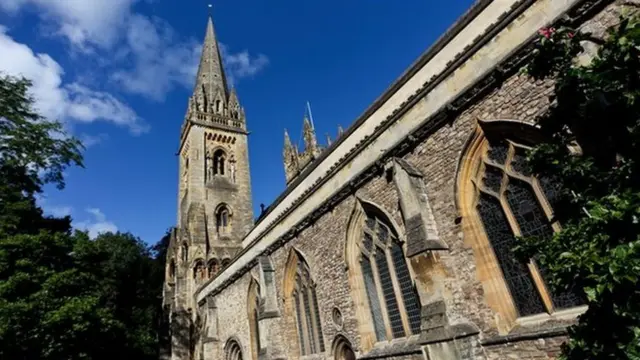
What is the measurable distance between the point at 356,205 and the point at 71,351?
35.7 ft

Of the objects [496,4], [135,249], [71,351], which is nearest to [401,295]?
[496,4]

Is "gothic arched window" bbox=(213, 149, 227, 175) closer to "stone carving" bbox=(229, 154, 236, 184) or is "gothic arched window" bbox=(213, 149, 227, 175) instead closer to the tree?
"stone carving" bbox=(229, 154, 236, 184)

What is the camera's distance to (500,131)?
6117 millimetres

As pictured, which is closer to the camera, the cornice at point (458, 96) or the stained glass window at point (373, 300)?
the cornice at point (458, 96)

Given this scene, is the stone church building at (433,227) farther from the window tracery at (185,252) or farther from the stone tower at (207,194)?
the window tracery at (185,252)

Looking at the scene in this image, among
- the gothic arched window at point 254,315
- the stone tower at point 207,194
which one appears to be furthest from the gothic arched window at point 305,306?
the stone tower at point 207,194

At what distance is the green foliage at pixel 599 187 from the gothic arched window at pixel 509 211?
2044 millimetres

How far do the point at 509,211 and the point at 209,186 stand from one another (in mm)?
25115

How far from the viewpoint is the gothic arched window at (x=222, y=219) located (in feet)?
89.9

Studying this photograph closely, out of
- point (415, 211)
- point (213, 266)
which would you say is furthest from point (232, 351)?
point (415, 211)

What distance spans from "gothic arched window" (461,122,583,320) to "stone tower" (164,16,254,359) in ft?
68.5

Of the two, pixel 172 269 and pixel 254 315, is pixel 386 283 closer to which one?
pixel 254 315

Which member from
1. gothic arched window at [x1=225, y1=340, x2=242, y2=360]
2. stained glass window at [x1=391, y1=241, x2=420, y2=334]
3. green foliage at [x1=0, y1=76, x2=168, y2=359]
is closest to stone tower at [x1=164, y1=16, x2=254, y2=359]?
green foliage at [x1=0, y1=76, x2=168, y2=359]

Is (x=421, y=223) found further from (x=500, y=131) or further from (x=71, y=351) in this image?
(x=71, y=351)
